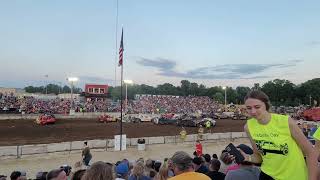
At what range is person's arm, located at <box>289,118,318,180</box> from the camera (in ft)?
10.1

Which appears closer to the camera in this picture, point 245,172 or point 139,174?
point 245,172

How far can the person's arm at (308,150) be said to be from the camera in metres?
3.07

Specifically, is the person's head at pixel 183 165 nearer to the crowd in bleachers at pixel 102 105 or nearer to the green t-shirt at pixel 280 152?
the green t-shirt at pixel 280 152

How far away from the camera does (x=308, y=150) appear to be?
320 cm

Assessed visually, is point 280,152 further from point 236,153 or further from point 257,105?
point 236,153

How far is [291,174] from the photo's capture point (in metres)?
3.34

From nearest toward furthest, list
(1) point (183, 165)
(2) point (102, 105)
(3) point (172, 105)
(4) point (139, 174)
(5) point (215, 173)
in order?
(1) point (183, 165), (5) point (215, 173), (4) point (139, 174), (2) point (102, 105), (3) point (172, 105)

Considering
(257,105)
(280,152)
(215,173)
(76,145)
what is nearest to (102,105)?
(76,145)

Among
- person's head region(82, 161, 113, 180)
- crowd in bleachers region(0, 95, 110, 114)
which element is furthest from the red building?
person's head region(82, 161, 113, 180)

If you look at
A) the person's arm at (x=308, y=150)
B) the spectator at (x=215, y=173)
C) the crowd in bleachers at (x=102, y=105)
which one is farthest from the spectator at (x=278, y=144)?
the crowd in bleachers at (x=102, y=105)

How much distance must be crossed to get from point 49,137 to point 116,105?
52979 millimetres

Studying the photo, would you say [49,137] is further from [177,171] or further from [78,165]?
[177,171]

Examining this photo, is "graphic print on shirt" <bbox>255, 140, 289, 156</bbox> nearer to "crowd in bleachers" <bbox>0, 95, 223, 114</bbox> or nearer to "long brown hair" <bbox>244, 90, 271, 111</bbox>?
"long brown hair" <bbox>244, 90, 271, 111</bbox>

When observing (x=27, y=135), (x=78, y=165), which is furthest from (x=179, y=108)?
(x=78, y=165)
